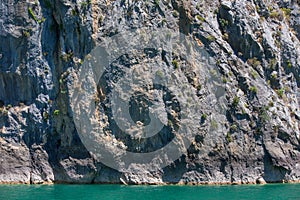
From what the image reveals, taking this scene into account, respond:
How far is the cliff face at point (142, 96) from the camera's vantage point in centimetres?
4056

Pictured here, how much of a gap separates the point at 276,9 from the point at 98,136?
22549mm

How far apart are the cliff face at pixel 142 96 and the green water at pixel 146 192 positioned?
287 centimetres

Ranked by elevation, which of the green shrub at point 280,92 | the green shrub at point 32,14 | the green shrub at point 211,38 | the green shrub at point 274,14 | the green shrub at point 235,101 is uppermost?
the green shrub at point 274,14

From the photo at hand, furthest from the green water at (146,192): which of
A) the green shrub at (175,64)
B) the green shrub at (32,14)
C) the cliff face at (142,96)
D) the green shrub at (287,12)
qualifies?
the green shrub at (287,12)

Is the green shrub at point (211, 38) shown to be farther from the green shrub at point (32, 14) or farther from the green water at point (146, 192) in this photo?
the green shrub at point (32, 14)

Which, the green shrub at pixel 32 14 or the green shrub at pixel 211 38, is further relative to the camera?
the green shrub at pixel 32 14

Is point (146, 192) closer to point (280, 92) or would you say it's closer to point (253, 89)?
point (253, 89)

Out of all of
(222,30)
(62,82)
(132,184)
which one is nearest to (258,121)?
(222,30)

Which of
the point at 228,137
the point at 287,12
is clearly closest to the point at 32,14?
the point at 228,137

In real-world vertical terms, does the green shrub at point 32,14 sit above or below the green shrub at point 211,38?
above

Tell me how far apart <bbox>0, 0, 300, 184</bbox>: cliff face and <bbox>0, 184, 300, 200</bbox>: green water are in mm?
2867

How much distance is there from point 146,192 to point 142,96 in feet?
31.3

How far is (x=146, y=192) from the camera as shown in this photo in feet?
112

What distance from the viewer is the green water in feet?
104
